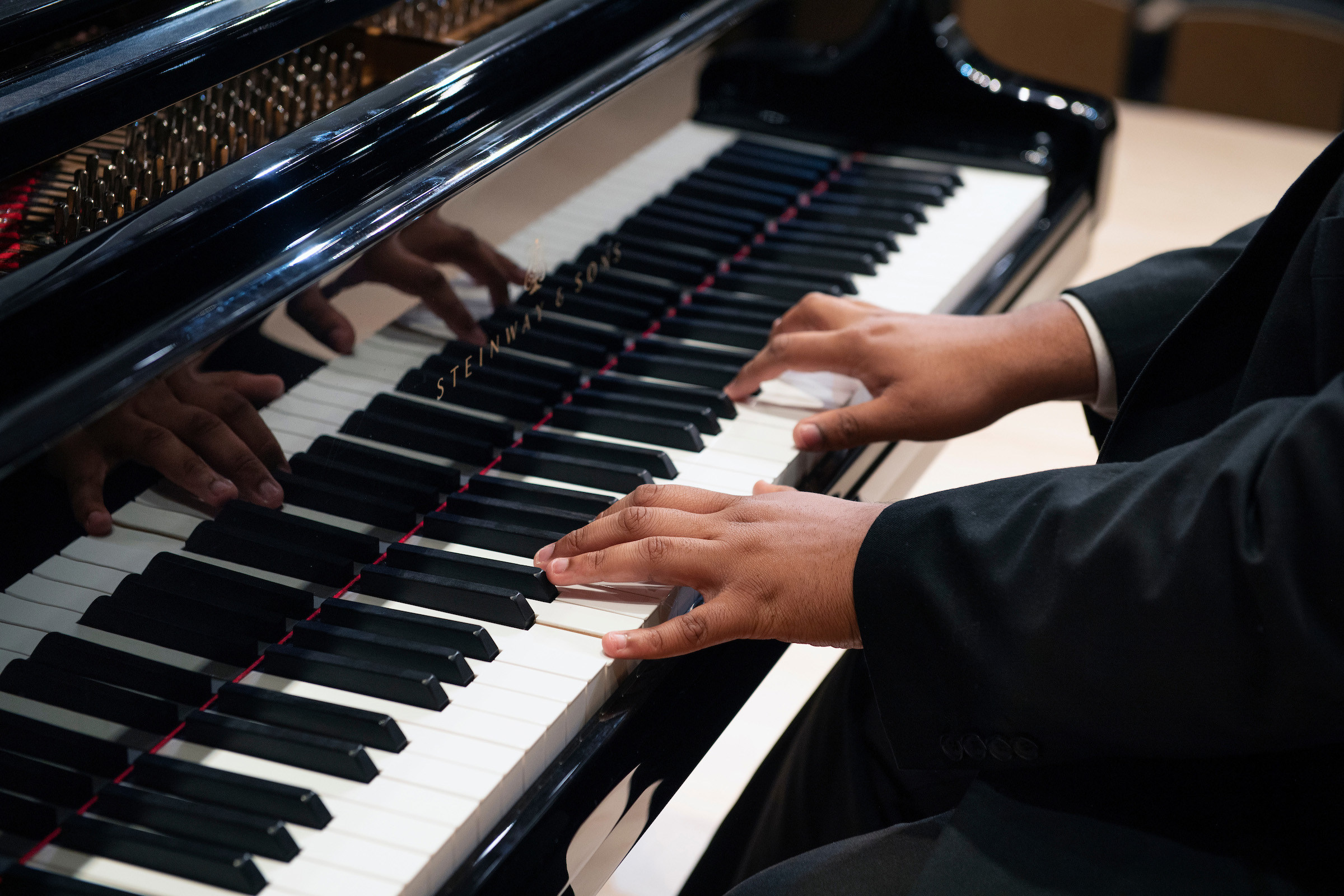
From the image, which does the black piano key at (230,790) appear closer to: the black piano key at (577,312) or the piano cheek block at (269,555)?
the piano cheek block at (269,555)

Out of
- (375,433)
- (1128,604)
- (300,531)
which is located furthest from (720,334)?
(1128,604)

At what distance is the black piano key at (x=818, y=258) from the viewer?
182cm

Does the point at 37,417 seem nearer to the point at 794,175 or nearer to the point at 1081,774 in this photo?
the point at 1081,774

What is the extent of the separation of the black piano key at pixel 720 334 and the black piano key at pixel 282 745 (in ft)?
2.63

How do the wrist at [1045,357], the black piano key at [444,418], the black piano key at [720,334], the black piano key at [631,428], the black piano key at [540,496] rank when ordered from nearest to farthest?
1. the black piano key at [444,418]
2. the black piano key at [540,496]
3. the black piano key at [631,428]
4. the wrist at [1045,357]
5. the black piano key at [720,334]

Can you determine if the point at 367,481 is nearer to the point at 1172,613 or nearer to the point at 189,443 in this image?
the point at 189,443

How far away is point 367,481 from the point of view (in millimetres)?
1151

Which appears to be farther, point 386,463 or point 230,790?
point 386,463

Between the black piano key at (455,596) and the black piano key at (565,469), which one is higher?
the black piano key at (565,469)

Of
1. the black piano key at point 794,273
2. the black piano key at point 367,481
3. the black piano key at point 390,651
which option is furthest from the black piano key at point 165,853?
the black piano key at point 794,273

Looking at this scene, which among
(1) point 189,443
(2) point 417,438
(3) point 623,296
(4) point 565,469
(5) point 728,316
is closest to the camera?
(1) point 189,443

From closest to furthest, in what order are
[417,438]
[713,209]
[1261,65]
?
[417,438] → [713,209] → [1261,65]

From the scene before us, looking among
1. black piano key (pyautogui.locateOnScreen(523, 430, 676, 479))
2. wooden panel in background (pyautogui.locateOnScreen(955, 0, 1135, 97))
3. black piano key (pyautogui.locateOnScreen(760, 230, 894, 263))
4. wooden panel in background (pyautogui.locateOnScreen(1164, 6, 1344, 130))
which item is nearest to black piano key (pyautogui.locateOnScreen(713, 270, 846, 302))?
black piano key (pyautogui.locateOnScreen(760, 230, 894, 263))

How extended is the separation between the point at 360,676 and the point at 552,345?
1.68ft
